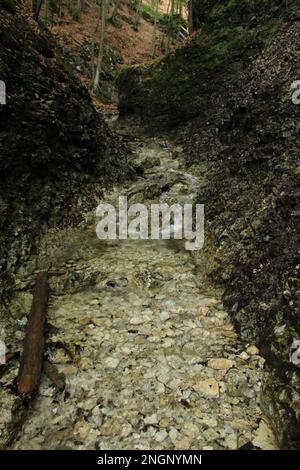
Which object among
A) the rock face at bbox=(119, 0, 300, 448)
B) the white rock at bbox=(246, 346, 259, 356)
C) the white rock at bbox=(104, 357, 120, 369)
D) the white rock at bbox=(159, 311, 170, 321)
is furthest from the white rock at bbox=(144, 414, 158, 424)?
the white rock at bbox=(159, 311, 170, 321)

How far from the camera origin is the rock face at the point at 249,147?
564cm

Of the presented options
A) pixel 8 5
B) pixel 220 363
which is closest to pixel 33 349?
pixel 220 363

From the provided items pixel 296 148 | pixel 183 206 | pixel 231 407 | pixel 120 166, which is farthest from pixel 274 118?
pixel 231 407

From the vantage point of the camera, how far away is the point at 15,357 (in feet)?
18.7

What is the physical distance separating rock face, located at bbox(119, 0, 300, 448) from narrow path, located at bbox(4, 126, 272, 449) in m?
0.44

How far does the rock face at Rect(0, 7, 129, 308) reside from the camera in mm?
8555

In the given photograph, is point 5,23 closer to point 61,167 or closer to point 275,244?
point 61,167

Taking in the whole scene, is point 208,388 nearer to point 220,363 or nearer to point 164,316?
point 220,363

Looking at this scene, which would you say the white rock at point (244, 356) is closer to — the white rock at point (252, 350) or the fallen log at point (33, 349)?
the white rock at point (252, 350)

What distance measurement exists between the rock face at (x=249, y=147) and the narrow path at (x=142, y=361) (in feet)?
1.43

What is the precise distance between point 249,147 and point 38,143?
593 cm

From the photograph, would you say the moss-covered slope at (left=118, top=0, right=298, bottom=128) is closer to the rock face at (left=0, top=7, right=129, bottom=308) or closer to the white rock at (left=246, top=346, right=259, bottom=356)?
the rock face at (left=0, top=7, right=129, bottom=308)

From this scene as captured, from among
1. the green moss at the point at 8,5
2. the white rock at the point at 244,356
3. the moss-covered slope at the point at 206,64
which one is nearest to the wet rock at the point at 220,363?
the white rock at the point at 244,356

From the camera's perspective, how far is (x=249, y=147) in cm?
1066
